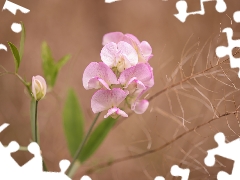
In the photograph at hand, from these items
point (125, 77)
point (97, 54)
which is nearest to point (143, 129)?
point (97, 54)

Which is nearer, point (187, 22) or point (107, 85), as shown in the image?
point (107, 85)

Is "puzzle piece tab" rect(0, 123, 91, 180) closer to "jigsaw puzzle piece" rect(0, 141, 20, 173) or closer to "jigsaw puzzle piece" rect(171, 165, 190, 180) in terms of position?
"jigsaw puzzle piece" rect(0, 141, 20, 173)

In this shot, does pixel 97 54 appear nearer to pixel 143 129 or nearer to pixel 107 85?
pixel 143 129

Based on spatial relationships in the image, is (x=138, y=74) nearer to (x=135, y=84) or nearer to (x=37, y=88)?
(x=135, y=84)

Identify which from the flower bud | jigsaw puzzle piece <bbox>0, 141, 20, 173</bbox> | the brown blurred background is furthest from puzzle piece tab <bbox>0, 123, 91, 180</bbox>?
the brown blurred background

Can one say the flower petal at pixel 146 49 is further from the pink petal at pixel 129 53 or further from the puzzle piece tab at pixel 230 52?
the puzzle piece tab at pixel 230 52

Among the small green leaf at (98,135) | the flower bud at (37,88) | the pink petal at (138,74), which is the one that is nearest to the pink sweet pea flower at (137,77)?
the pink petal at (138,74)
